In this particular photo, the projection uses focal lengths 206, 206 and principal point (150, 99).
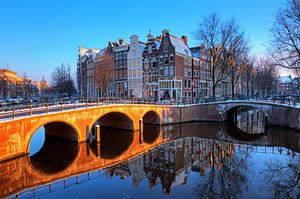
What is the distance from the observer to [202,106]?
1273 inches

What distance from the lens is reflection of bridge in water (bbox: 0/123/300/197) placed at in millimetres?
12206

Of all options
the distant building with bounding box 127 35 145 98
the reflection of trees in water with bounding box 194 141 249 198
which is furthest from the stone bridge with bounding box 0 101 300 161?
the distant building with bounding box 127 35 145 98

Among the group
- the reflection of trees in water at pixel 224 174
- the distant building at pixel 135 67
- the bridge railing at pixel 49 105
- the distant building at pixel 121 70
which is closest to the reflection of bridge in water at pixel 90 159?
the reflection of trees in water at pixel 224 174

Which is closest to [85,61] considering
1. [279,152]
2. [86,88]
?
[86,88]

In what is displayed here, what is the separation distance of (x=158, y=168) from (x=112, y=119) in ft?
49.9

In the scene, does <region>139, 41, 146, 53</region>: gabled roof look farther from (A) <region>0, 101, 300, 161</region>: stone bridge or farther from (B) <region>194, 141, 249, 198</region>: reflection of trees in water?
(B) <region>194, 141, 249, 198</region>: reflection of trees in water

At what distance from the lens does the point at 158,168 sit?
14.3m

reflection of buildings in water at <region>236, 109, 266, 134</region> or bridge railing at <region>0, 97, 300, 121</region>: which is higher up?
bridge railing at <region>0, 97, 300, 121</region>

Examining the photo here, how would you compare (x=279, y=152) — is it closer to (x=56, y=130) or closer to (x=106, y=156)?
(x=106, y=156)

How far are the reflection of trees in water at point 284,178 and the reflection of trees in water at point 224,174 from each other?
4.70ft

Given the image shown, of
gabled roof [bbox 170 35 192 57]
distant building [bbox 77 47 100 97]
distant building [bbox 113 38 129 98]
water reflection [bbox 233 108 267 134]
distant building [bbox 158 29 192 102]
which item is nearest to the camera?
water reflection [bbox 233 108 267 134]

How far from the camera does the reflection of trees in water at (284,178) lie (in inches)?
418

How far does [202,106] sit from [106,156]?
64.7ft

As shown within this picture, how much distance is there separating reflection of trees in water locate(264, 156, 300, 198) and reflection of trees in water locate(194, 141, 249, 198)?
1.43m
